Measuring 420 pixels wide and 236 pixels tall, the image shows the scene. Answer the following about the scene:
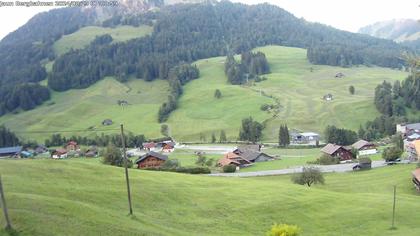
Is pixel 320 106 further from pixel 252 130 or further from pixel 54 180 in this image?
pixel 54 180

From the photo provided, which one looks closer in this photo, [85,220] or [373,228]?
[85,220]

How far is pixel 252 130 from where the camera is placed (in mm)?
149625

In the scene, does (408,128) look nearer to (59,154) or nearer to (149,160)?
(149,160)

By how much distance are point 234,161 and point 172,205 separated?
2480 inches

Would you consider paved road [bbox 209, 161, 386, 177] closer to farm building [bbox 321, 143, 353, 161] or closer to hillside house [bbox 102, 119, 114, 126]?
farm building [bbox 321, 143, 353, 161]

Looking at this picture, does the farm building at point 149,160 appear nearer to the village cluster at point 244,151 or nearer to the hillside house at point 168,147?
the village cluster at point 244,151

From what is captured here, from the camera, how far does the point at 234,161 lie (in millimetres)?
107750

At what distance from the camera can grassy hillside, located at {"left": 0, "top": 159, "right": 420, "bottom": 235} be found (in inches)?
1284

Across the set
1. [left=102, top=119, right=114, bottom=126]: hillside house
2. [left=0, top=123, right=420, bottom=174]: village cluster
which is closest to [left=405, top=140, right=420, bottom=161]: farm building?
[left=0, top=123, right=420, bottom=174]: village cluster

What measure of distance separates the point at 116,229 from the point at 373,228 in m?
28.9

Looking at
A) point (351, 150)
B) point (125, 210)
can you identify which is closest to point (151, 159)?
point (351, 150)

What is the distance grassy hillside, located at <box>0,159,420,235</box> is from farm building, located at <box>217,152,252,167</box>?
4271cm

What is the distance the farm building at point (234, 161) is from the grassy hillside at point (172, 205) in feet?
140

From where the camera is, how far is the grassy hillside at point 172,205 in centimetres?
3262
